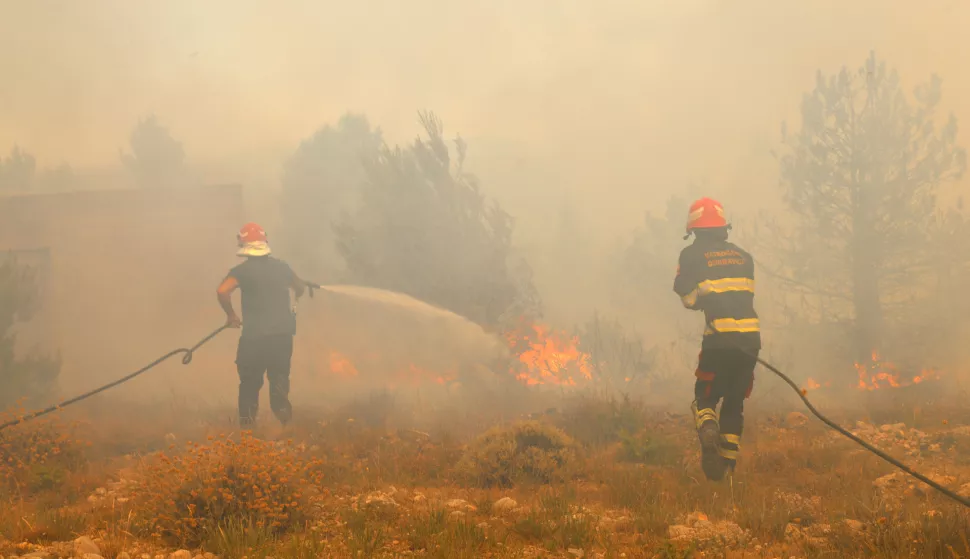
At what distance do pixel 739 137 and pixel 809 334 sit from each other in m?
33.4

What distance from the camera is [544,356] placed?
1523 centimetres

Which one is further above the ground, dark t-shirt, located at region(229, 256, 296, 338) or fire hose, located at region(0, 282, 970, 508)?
dark t-shirt, located at region(229, 256, 296, 338)

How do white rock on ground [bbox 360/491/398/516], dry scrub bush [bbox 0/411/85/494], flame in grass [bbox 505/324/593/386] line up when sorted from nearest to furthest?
white rock on ground [bbox 360/491/398/516] < dry scrub bush [bbox 0/411/85/494] < flame in grass [bbox 505/324/593/386]

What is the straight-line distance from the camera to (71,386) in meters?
14.8

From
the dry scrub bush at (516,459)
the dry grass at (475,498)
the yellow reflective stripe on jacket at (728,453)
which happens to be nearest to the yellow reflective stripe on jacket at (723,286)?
the yellow reflective stripe on jacket at (728,453)

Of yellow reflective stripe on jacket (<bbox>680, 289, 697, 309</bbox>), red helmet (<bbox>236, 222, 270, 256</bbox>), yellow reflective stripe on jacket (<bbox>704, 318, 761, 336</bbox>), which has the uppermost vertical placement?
red helmet (<bbox>236, 222, 270, 256</bbox>)

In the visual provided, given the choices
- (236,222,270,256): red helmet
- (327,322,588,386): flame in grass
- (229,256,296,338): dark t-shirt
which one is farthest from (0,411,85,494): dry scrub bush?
(327,322,588,386): flame in grass

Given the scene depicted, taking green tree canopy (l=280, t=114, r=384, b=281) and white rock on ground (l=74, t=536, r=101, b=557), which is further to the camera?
green tree canopy (l=280, t=114, r=384, b=281)

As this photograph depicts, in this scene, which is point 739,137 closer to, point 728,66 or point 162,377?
point 728,66

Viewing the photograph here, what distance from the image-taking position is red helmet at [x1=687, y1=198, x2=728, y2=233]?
6.32 metres

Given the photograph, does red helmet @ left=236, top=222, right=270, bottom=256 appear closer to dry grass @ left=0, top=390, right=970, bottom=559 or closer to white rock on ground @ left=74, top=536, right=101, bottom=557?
dry grass @ left=0, top=390, right=970, bottom=559

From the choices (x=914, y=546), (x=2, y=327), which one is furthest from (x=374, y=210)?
(x=914, y=546)

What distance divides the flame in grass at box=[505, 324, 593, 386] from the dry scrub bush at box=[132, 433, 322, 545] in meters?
9.65

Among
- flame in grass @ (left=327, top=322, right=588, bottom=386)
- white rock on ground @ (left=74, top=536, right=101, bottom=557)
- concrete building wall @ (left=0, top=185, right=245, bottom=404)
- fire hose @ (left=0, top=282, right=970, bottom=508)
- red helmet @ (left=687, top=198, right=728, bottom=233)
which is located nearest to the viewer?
white rock on ground @ (left=74, top=536, right=101, bottom=557)
